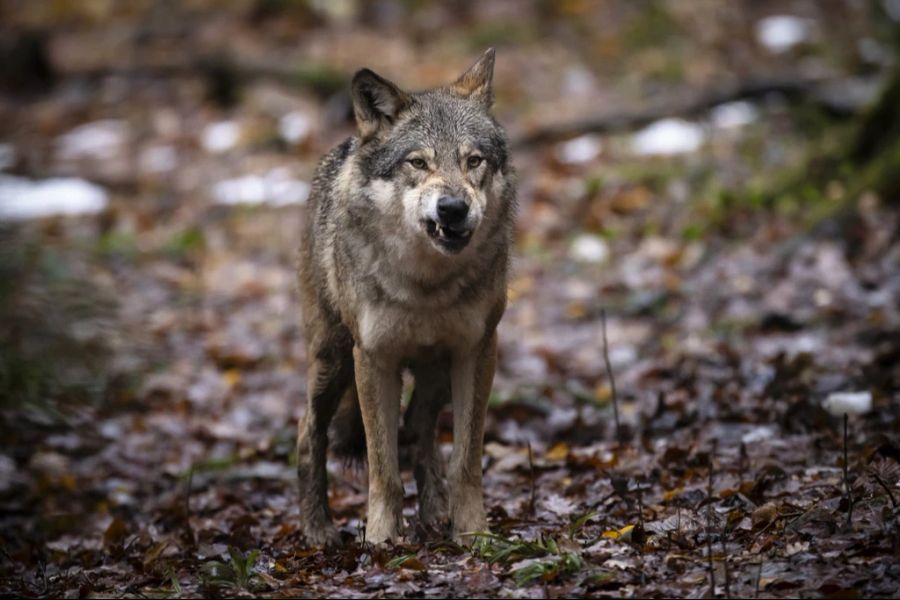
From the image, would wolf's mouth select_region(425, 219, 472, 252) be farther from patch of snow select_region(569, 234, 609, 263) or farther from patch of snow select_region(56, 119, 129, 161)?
patch of snow select_region(56, 119, 129, 161)

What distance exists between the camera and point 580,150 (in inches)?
575

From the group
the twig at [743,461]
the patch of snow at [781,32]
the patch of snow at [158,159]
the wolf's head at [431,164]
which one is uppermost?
the patch of snow at [781,32]

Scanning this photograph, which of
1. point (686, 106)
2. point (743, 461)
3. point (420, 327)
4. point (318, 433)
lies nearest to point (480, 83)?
point (420, 327)

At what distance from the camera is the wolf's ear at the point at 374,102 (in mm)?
5871

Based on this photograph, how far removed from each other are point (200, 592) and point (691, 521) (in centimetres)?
245

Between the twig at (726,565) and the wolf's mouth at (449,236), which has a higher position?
the wolf's mouth at (449,236)

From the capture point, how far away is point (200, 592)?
4.68 metres

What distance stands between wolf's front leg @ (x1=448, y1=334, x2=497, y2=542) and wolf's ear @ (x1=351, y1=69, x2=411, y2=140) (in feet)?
4.53

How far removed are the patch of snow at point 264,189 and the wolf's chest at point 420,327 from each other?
8.93m

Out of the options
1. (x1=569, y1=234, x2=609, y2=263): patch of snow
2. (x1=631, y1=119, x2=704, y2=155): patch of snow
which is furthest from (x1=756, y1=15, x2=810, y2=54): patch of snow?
(x1=569, y1=234, x2=609, y2=263): patch of snow

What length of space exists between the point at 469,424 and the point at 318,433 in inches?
49.3

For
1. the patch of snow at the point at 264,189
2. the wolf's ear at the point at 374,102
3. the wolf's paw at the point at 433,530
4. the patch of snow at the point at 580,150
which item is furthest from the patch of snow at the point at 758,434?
the patch of snow at the point at 264,189

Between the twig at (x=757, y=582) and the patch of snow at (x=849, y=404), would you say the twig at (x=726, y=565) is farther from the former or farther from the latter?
the patch of snow at (x=849, y=404)

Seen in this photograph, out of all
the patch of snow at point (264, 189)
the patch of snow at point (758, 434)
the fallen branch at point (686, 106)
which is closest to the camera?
the patch of snow at point (758, 434)
